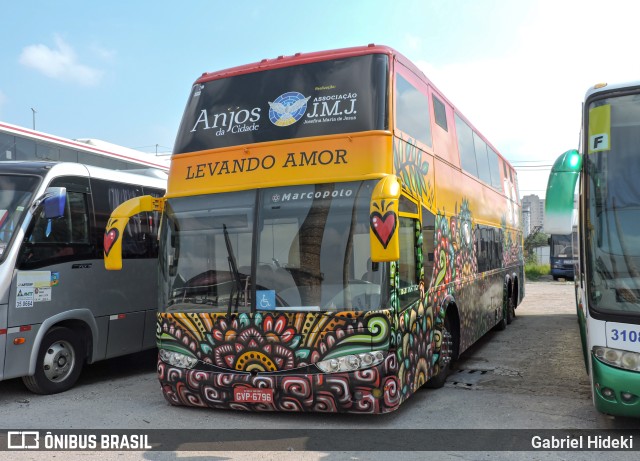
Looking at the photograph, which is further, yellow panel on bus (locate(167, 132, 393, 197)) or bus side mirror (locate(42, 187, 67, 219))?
bus side mirror (locate(42, 187, 67, 219))

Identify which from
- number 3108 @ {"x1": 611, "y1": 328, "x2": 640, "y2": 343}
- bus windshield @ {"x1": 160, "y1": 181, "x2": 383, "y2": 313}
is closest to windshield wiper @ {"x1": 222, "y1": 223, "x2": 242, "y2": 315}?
bus windshield @ {"x1": 160, "y1": 181, "x2": 383, "y2": 313}

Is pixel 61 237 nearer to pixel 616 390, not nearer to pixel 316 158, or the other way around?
pixel 316 158

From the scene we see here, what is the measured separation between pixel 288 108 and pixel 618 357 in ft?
13.1

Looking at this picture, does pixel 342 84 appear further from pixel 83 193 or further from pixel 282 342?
pixel 83 193

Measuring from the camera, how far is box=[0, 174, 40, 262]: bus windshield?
7.41 meters

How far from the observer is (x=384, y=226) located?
5.43 metres

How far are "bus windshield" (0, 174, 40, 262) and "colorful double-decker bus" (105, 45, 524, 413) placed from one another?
164 centimetres

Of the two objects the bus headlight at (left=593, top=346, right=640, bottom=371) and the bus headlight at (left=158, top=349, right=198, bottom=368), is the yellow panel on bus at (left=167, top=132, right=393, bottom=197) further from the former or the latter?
the bus headlight at (left=593, top=346, right=640, bottom=371)

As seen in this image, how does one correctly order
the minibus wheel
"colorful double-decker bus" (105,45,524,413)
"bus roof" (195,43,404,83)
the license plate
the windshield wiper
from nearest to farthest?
"colorful double-decker bus" (105,45,524,413) → the license plate → the windshield wiper → "bus roof" (195,43,404,83) → the minibus wheel

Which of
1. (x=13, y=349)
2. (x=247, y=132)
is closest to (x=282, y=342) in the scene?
→ (x=247, y=132)

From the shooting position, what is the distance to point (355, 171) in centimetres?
616

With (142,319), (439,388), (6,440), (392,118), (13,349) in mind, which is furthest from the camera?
(142,319)

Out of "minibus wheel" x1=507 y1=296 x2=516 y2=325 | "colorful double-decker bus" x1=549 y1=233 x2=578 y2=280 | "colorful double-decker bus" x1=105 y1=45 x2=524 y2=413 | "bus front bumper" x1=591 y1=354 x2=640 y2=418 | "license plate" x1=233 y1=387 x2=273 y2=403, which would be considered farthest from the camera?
"colorful double-decker bus" x1=549 y1=233 x2=578 y2=280

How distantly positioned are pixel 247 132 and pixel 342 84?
3.80ft
